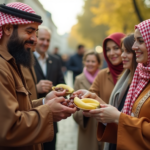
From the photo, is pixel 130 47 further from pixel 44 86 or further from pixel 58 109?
pixel 44 86

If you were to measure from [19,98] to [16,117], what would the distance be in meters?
0.39

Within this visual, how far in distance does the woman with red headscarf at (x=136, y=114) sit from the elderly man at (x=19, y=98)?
0.51m

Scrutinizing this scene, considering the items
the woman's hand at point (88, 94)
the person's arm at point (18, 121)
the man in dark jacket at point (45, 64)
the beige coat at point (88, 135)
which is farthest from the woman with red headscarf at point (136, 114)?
the man in dark jacket at point (45, 64)

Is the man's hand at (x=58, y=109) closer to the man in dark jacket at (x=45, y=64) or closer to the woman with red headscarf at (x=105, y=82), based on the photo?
the woman with red headscarf at (x=105, y=82)

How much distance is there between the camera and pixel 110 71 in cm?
380

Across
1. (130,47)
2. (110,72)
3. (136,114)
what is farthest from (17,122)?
(110,72)

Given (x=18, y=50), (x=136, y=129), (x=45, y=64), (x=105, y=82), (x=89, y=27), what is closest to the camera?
(x=136, y=129)

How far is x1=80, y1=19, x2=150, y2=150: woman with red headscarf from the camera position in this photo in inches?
81.3

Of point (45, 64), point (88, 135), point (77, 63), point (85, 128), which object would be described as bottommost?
point (88, 135)

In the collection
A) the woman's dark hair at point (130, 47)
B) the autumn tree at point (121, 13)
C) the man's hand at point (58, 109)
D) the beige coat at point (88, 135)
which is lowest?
the beige coat at point (88, 135)

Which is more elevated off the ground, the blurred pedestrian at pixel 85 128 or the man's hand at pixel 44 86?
the man's hand at pixel 44 86

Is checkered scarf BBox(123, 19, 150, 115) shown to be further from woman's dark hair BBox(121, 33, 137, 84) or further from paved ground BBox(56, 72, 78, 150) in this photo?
paved ground BBox(56, 72, 78, 150)

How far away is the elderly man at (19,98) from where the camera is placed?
1745mm

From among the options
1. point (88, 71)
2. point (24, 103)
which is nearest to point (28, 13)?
point (24, 103)
